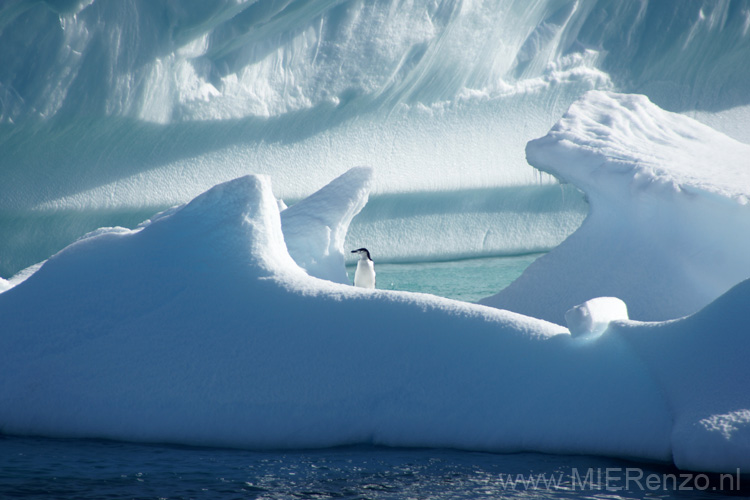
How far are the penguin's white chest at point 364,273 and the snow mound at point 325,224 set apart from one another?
25cm

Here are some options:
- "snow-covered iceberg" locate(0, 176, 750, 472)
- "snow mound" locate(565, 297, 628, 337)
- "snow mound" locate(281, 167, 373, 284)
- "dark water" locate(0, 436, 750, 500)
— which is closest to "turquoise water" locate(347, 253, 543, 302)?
"snow mound" locate(281, 167, 373, 284)

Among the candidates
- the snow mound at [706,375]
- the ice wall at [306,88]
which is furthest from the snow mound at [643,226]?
the ice wall at [306,88]

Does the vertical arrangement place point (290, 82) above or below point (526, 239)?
above

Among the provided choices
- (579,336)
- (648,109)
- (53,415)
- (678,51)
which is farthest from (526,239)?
(53,415)

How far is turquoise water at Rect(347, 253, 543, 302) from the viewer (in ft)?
21.1

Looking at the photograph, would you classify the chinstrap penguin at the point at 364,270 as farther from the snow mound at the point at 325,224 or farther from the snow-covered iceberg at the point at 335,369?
the snow-covered iceberg at the point at 335,369

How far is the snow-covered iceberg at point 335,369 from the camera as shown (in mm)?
2697

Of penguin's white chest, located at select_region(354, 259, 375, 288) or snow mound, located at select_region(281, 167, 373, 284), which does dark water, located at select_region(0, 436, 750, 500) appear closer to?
snow mound, located at select_region(281, 167, 373, 284)

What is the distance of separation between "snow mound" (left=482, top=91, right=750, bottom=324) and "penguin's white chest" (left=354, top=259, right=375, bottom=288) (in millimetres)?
1087

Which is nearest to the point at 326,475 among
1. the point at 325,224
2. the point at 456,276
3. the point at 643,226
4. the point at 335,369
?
the point at 335,369

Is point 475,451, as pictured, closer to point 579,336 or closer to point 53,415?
point 579,336

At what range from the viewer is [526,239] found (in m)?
8.70

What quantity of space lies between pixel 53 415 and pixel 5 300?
625mm

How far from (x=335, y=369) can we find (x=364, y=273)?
2866 mm
